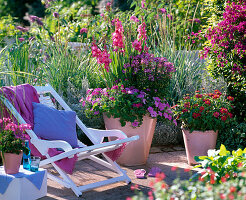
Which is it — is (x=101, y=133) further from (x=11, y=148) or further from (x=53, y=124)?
(x=11, y=148)

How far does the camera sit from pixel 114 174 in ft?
15.2

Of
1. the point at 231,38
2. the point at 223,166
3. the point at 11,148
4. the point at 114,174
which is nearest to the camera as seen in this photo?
the point at 223,166

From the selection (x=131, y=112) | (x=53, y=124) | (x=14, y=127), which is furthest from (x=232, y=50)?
(x=14, y=127)

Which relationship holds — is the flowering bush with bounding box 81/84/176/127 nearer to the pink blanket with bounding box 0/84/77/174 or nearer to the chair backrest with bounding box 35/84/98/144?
the chair backrest with bounding box 35/84/98/144

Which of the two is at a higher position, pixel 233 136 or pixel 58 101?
pixel 58 101

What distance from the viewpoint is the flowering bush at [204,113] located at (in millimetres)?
4832

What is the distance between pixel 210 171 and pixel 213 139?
2125 millimetres

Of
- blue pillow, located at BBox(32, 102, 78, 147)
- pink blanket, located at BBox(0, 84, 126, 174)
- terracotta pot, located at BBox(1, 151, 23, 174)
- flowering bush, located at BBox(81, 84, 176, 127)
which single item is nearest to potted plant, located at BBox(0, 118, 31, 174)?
terracotta pot, located at BBox(1, 151, 23, 174)

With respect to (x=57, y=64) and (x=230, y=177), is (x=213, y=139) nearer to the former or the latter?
(x=230, y=177)

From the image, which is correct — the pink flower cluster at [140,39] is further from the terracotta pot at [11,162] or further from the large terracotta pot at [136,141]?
the terracotta pot at [11,162]

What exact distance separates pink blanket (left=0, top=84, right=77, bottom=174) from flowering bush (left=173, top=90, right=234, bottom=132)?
5.38 feet

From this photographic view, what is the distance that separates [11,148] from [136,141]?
1752 millimetres

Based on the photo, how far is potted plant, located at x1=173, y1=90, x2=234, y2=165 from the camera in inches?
191

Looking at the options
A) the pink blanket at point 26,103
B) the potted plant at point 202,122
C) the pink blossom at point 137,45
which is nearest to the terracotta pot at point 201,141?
the potted plant at point 202,122
